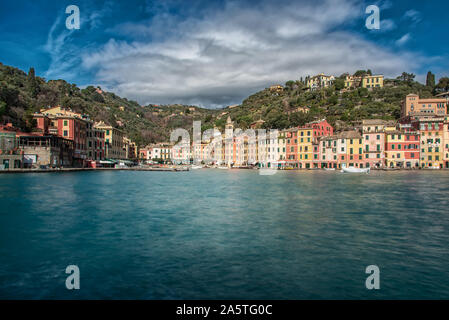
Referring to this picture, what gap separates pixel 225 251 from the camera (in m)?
9.59

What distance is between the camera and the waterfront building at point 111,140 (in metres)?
74.2

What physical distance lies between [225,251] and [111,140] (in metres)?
70.9

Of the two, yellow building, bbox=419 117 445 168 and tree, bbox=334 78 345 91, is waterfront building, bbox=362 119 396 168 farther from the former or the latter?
tree, bbox=334 78 345 91

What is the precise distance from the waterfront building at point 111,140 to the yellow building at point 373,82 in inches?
3134

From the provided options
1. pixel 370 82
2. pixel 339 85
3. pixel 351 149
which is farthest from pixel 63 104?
pixel 370 82

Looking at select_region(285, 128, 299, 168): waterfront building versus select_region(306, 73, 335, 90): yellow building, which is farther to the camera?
select_region(306, 73, 335, 90): yellow building

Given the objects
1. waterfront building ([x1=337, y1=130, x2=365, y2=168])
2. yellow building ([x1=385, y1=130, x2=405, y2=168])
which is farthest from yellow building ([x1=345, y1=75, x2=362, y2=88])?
waterfront building ([x1=337, y1=130, x2=365, y2=168])

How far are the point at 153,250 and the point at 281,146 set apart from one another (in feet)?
202

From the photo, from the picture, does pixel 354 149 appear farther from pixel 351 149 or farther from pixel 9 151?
pixel 9 151

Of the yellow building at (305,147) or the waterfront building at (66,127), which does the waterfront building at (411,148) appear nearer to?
the yellow building at (305,147)

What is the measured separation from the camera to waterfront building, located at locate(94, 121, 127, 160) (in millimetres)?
74250

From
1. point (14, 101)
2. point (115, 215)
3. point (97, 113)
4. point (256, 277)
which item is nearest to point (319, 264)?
point (256, 277)

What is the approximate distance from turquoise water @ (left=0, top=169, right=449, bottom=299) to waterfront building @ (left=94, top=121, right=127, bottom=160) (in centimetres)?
5854
